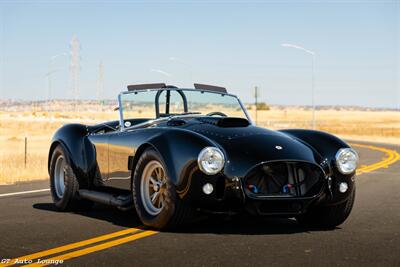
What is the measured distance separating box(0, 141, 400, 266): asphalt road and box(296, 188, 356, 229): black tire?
102 millimetres

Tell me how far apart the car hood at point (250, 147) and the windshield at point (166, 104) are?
4.18ft

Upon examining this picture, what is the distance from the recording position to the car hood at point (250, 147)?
635 cm

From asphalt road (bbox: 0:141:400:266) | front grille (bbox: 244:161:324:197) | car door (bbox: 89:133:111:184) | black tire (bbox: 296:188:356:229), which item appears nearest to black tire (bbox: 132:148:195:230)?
asphalt road (bbox: 0:141:400:266)

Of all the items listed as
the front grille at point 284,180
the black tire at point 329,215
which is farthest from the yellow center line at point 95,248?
the black tire at point 329,215

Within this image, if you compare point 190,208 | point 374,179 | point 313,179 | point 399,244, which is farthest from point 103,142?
point 374,179

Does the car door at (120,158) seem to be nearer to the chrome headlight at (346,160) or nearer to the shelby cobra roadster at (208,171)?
the shelby cobra roadster at (208,171)

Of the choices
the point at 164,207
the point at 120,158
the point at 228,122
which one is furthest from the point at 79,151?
the point at 164,207

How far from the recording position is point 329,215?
696 centimetres

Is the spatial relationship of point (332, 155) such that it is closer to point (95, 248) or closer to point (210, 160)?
point (210, 160)

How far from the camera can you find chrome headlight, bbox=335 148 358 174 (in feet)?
22.6

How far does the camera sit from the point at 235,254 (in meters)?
5.44

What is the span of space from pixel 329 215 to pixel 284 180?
83cm

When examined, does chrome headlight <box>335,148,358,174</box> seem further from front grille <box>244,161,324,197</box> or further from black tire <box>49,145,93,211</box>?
black tire <box>49,145,93,211</box>

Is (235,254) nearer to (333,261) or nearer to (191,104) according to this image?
(333,261)
